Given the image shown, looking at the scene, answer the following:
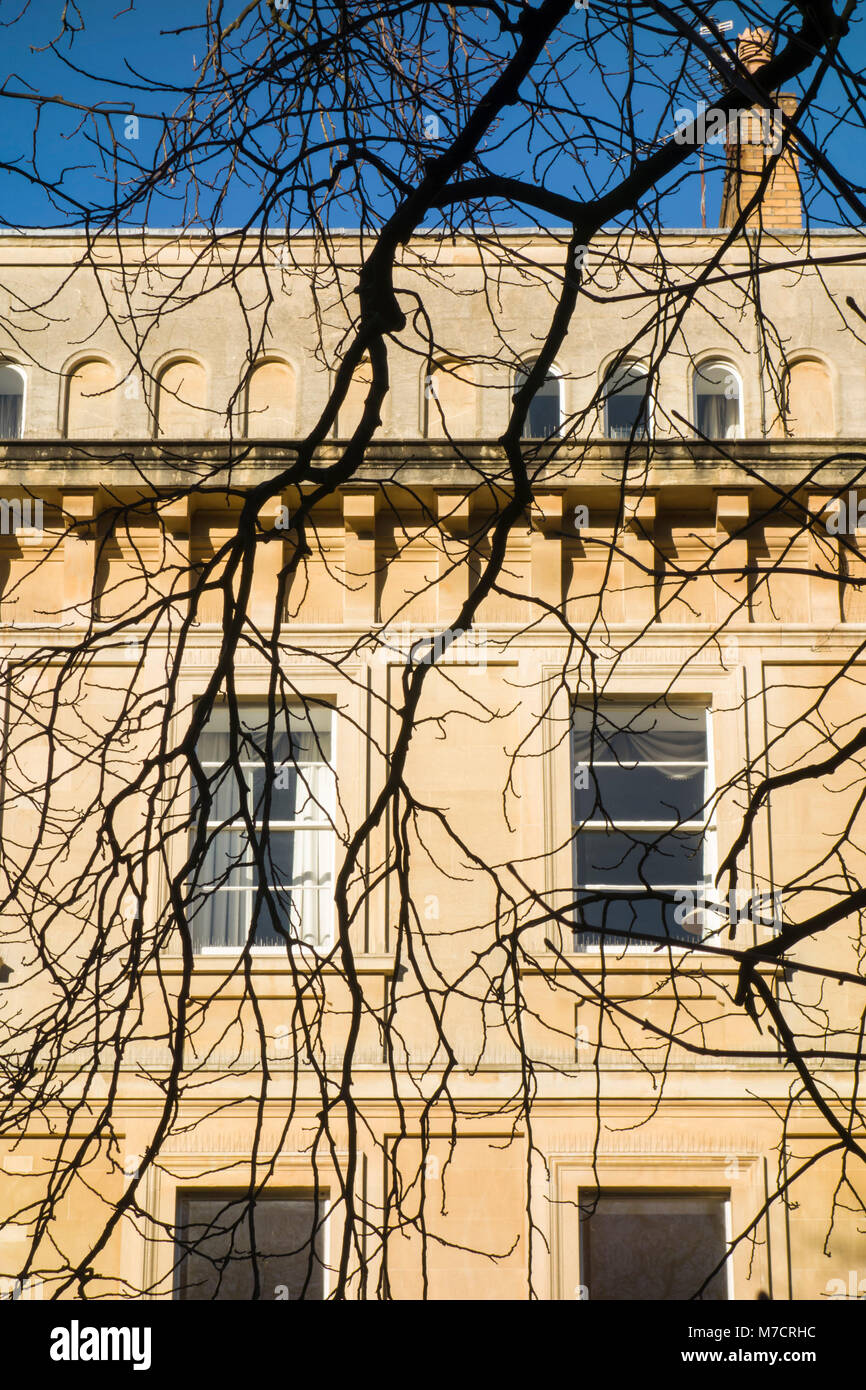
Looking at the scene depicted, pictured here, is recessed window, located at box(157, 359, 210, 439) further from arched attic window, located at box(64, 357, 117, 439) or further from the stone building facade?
arched attic window, located at box(64, 357, 117, 439)

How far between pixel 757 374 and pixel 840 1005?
179 inches

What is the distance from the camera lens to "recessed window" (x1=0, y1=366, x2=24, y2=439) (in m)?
11.1

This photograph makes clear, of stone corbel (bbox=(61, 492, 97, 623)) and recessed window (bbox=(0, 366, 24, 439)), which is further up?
recessed window (bbox=(0, 366, 24, 439))

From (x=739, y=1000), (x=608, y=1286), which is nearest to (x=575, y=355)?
(x=608, y=1286)

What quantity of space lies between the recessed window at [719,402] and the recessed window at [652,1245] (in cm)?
528

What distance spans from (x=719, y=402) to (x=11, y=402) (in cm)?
509

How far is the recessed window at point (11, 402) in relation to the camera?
11133mm

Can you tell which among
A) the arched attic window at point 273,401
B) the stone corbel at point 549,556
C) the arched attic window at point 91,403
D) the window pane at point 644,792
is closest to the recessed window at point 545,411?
the stone corbel at point 549,556

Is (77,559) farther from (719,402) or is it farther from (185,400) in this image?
(719,402)

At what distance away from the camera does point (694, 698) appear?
414 inches

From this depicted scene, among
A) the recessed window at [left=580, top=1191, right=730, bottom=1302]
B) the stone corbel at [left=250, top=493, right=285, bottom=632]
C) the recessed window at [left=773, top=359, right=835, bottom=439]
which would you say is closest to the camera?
the recessed window at [left=580, top=1191, right=730, bottom=1302]

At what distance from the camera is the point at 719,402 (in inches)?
445

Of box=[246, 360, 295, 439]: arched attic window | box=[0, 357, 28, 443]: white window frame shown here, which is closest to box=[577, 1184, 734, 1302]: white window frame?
box=[246, 360, 295, 439]: arched attic window

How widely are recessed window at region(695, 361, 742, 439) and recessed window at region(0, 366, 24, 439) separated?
15.9ft
